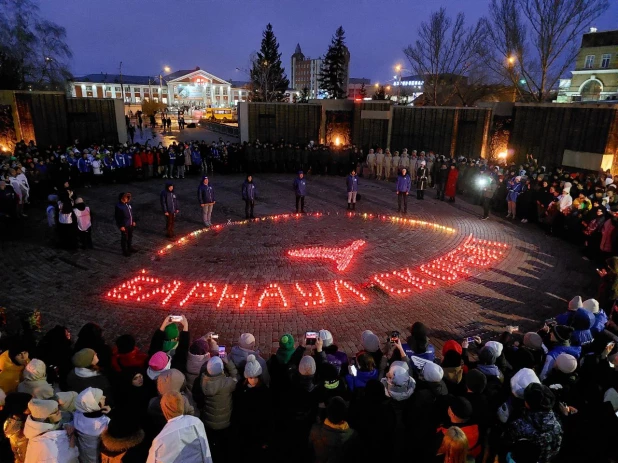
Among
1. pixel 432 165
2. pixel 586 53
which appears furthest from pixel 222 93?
pixel 432 165

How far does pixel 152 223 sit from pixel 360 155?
49.1ft

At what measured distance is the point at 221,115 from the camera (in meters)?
63.2

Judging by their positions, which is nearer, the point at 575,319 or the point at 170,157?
the point at 575,319

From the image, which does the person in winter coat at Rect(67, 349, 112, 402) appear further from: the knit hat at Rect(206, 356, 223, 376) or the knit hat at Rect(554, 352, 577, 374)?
the knit hat at Rect(554, 352, 577, 374)

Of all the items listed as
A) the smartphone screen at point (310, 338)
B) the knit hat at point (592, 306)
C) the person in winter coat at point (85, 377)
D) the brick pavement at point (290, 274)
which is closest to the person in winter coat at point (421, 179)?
the brick pavement at point (290, 274)

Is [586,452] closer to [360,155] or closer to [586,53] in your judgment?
[360,155]

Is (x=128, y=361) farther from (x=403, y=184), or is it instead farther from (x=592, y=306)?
(x=403, y=184)

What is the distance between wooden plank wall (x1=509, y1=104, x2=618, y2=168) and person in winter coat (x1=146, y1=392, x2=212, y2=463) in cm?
2109

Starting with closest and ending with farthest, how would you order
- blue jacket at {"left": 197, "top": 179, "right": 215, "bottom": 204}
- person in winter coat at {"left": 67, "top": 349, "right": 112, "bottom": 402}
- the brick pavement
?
person in winter coat at {"left": 67, "top": 349, "right": 112, "bottom": 402} → the brick pavement → blue jacket at {"left": 197, "top": 179, "right": 215, "bottom": 204}

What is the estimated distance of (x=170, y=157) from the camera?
75.3ft

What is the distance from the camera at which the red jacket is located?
17.4ft

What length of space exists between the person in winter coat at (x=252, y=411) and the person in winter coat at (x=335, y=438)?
0.87 m

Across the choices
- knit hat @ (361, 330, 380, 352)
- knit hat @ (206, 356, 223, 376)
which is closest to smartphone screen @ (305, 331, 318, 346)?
knit hat @ (361, 330, 380, 352)

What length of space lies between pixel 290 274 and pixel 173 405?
7.12 m
